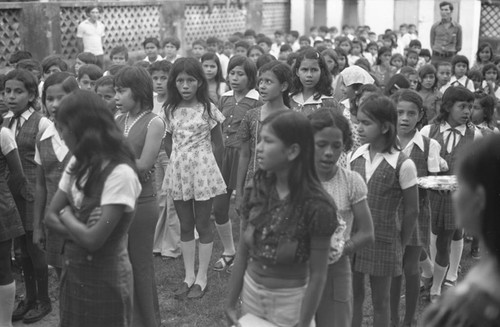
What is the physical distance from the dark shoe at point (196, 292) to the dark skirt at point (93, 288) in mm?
2250

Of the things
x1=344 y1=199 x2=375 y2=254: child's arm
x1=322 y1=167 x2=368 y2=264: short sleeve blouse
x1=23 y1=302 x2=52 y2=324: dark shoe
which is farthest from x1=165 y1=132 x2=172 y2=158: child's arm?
x1=344 y1=199 x2=375 y2=254: child's arm

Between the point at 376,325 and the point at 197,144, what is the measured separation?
2.09 meters

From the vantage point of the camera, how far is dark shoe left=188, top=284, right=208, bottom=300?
226 inches

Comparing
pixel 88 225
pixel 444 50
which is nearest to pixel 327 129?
pixel 88 225

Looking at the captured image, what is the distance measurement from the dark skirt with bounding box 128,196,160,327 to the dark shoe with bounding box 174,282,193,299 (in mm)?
1066

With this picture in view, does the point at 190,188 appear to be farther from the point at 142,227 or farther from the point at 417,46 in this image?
the point at 417,46

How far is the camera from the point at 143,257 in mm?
4574

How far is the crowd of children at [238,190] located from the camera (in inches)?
125

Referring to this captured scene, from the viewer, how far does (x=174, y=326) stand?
5258 millimetres

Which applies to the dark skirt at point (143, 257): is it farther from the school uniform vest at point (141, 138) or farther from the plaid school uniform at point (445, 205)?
the plaid school uniform at point (445, 205)

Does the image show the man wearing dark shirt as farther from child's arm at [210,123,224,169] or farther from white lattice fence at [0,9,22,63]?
child's arm at [210,123,224,169]

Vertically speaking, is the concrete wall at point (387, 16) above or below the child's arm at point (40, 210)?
above

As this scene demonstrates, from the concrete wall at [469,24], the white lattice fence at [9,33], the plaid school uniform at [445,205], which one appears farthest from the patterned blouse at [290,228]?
the concrete wall at [469,24]

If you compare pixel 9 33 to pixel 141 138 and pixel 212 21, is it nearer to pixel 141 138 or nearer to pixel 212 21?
pixel 212 21
